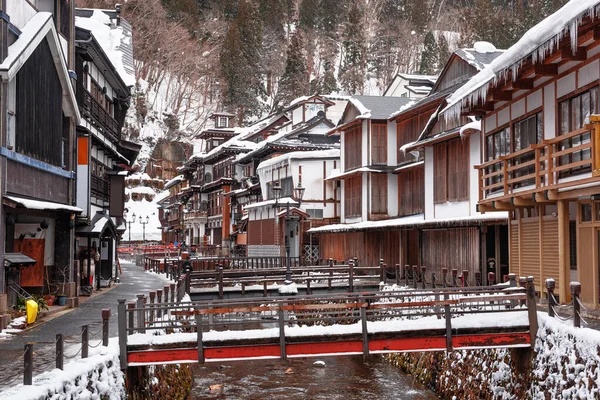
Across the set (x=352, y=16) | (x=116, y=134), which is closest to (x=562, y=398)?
(x=116, y=134)

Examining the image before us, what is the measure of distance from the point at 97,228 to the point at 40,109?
354 inches

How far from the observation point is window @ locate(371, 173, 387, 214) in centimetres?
3869

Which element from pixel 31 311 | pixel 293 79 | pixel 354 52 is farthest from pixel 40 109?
pixel 354 52

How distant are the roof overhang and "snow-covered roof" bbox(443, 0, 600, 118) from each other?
1367 centimetres

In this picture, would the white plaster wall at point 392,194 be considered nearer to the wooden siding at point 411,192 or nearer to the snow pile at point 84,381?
the wooden siding at point 411,192

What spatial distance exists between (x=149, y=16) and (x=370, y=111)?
65923 mm

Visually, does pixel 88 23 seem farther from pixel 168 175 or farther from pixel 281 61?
pixel 281 61

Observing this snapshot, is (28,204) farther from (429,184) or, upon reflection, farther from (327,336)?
(429,184)

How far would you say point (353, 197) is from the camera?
135 ft

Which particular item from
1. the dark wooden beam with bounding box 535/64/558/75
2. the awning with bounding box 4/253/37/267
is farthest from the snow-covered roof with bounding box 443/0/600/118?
the awning with bounding box 4/253/37/267

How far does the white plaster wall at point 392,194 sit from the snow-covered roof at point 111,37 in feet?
51.6

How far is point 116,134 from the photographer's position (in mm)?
36812

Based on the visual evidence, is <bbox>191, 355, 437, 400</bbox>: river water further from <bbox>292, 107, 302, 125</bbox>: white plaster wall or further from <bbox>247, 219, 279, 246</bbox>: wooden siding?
<bbox>292, 107, 302, 125</bbox>: white plaster wall

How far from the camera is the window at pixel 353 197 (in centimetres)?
4020
